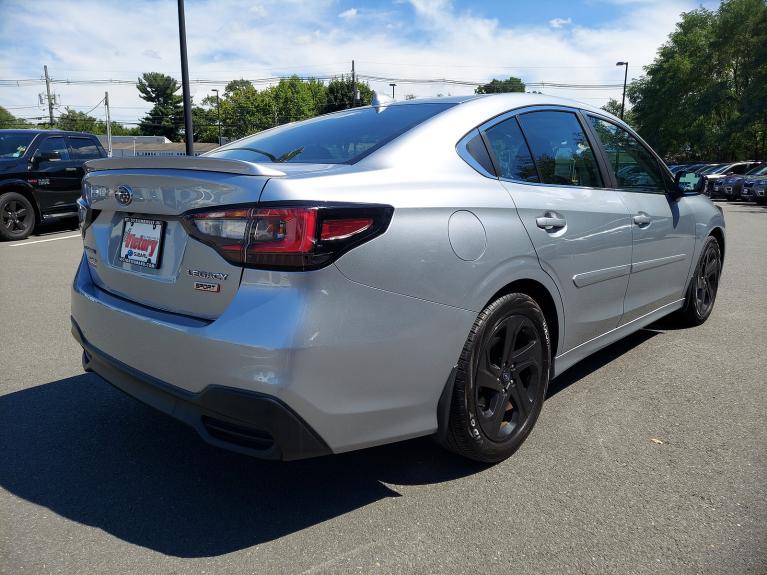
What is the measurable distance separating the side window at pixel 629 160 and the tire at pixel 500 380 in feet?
4.57

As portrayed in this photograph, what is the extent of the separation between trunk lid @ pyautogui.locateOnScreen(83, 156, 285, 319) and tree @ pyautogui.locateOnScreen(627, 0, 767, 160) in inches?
1644

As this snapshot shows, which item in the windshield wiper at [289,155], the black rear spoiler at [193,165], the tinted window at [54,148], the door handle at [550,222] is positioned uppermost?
the tinted window at [54,148]

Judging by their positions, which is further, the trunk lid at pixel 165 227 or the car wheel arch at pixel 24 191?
the car wheel arch at pixel 24 191

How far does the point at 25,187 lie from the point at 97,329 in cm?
972

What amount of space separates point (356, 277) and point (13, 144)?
11.0 metres

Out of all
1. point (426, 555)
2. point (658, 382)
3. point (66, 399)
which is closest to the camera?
point (426, 555)

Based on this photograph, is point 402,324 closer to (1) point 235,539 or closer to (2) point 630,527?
(1) point 235,539

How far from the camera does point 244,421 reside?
197 centimetres

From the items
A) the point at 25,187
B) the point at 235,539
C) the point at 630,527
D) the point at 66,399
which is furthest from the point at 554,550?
the point at 25,187

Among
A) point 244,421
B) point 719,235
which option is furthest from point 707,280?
point 244,421

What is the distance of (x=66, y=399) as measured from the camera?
3438 mm

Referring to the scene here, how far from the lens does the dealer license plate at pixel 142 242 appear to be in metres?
2.28

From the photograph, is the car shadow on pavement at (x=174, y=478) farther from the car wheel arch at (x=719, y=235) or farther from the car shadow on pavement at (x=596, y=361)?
the car wheel arch at (x=719, y=235)

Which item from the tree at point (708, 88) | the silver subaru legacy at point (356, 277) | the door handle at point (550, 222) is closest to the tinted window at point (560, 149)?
the silver subaru legacy at point (356, 277)
